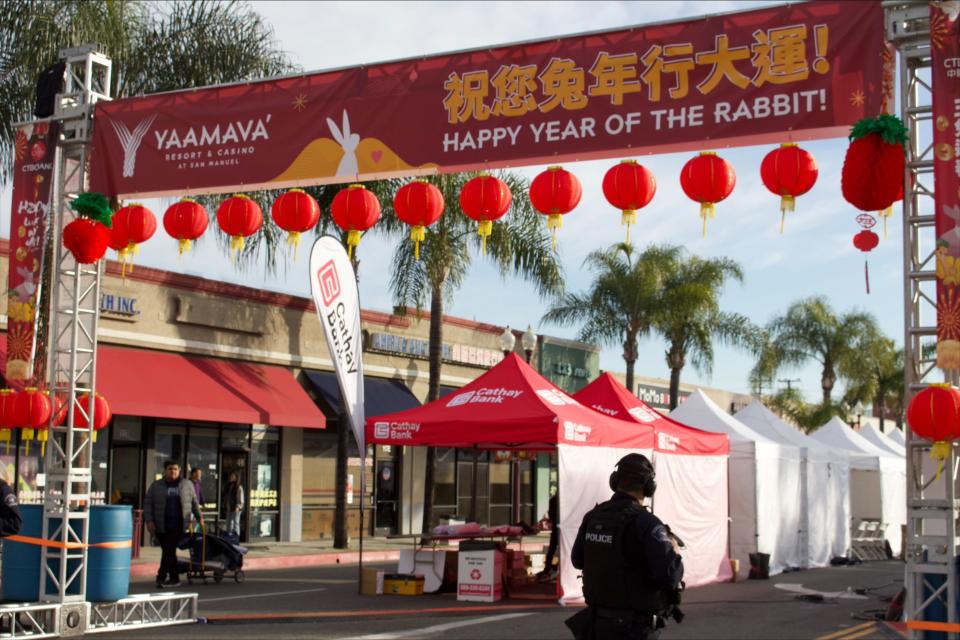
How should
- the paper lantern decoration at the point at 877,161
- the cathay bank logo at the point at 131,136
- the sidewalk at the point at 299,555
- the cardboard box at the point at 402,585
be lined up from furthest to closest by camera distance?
the sidewalk at the point at 299,555 < the cardboard box at the point at 402,585 < the cathay bank logo at the point at 131,136 < the paper lantern decoration at the point at 877,161

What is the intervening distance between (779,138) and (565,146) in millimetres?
2094

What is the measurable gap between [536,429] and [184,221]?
213 inches

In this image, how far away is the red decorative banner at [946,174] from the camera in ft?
30.2

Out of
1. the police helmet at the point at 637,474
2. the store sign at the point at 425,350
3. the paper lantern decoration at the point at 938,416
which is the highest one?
the store sign at the point at 425,350

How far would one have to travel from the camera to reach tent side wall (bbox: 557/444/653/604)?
50.6 feet

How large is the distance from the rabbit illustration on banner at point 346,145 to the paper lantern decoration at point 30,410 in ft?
13.3

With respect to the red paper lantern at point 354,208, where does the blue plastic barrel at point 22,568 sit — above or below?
below

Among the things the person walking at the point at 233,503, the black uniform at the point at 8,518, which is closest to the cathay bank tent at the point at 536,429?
the black uniform at the point at 8,518

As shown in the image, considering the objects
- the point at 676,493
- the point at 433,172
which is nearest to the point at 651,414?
the point at 676,493

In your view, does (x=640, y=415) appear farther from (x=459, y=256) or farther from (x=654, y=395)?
(x=654, y=395)

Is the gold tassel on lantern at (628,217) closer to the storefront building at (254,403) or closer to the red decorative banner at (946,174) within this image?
the red decorative banner at (946,174)

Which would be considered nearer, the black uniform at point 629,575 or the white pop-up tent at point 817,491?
the black uniform at point 629,575

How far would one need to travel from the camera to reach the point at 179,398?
23.0 m

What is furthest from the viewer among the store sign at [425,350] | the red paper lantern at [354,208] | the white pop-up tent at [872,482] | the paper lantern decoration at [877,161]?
the store sign at [425,350]
